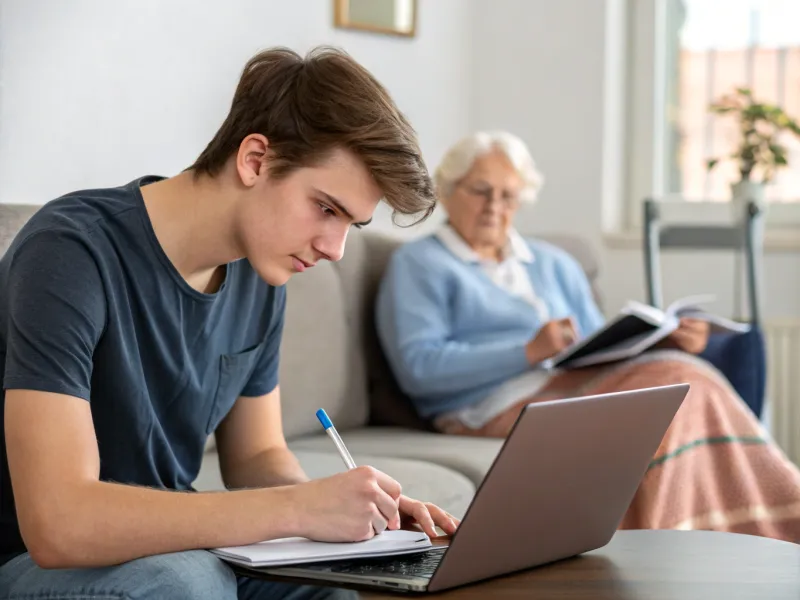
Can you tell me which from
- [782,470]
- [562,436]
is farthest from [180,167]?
[562,436]

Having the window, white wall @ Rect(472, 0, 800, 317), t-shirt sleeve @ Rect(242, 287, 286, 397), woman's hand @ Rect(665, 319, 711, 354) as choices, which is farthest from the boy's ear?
the window

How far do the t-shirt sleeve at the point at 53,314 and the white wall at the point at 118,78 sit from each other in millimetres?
954

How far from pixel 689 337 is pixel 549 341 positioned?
35cm

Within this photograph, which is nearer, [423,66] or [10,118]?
[10,118]

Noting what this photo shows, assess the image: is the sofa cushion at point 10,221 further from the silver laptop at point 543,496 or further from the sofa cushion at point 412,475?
the silver laptop at point 543,496

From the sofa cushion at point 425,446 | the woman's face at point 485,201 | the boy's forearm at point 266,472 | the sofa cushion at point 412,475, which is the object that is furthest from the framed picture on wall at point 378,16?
the boy's forearm at point 266,472

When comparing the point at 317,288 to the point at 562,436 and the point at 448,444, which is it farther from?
the point at 562,436

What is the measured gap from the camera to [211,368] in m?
1.31

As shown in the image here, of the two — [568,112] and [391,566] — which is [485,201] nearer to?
[568,112]

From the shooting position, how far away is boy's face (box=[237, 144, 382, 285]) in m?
1.14

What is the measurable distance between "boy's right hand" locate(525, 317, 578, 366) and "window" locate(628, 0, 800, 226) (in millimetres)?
1564

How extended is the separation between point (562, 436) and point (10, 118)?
1.35 m

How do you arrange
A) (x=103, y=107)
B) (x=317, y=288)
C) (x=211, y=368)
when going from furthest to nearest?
1. (x=317, y=288)
2. (x=103, y=107)
3. (x=211, y=368)

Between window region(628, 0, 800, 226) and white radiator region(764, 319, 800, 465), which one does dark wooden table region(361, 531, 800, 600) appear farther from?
window region(628, 0, 800, 226)
